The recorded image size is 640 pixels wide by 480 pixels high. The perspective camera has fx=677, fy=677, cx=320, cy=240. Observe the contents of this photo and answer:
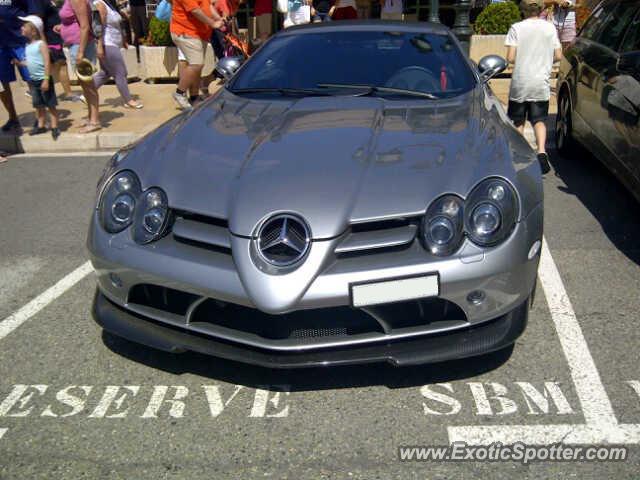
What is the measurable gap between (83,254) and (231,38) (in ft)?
17.3

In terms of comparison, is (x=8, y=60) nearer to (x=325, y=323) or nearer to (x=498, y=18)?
(x=325, y=323)

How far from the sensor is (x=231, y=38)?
9211mm

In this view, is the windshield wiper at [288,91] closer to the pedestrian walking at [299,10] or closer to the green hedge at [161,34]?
the pedestrian walking at [299,10]

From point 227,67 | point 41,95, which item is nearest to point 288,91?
point 227,67

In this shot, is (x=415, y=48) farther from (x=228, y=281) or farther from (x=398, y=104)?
(x=228, y=281)

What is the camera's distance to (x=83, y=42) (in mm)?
7562

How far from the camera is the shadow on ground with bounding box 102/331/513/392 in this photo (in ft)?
10.1

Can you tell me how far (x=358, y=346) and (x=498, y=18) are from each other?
9.72 m

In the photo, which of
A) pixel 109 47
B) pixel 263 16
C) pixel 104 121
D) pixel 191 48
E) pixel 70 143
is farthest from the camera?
pixel 263 16

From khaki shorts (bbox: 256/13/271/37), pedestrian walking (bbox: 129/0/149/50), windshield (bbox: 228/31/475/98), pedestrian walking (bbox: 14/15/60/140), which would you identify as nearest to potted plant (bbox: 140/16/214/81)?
khaki shorts (bbox: 256/13/271/37)

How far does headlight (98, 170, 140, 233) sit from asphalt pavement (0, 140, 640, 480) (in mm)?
718

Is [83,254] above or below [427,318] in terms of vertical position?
below

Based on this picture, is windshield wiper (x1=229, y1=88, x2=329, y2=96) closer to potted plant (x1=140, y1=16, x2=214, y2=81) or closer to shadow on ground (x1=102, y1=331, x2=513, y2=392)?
shadow on ground (x1=102, y1=331, x2=513, y2=392)

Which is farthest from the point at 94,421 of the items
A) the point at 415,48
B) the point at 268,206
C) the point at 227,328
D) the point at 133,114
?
the point at 133,114
